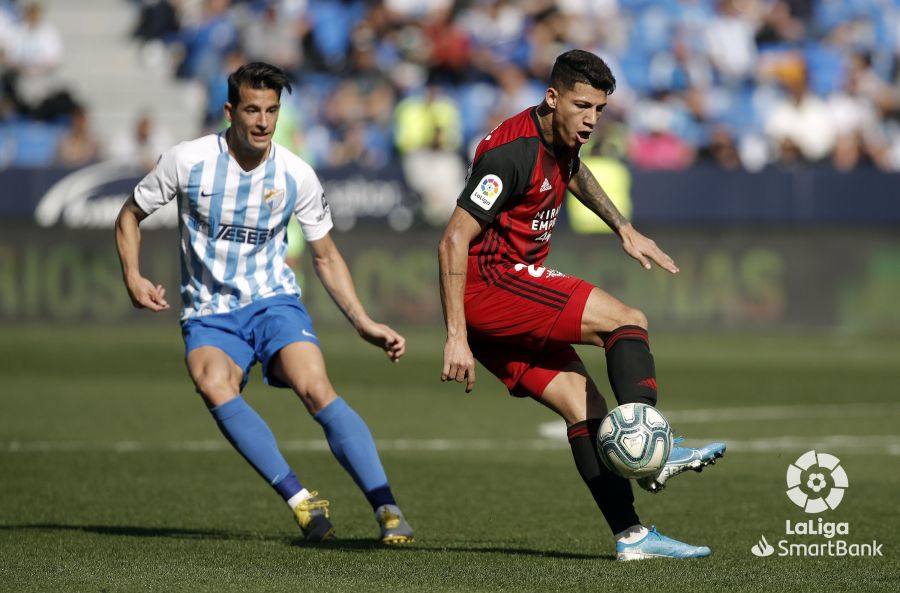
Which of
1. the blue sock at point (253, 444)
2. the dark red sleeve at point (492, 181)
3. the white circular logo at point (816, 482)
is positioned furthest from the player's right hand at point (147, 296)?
the white circular logo at point (816, 482)

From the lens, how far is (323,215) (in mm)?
7137

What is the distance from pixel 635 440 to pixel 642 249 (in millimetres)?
962

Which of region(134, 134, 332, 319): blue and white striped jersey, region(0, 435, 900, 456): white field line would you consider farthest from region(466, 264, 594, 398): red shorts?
region(0, 435, 900, 456): white field line

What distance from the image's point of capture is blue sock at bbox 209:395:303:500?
22.3ft

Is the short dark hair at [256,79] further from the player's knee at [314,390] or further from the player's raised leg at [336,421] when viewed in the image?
the player's knee at [314,390]

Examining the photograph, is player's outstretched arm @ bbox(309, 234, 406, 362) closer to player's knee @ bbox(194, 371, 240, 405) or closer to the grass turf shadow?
player's knee @ bbox(194, 371, 240, 405)

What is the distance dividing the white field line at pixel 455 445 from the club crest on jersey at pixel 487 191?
4.43m

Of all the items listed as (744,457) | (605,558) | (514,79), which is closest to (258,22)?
(514,79)

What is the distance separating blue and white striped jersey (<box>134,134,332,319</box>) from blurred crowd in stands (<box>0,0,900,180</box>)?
1278 centimetres

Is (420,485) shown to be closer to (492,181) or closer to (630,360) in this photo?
(630,360)

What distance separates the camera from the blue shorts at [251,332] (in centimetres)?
687

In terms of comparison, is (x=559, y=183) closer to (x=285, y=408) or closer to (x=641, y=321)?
(x=641, y=321)

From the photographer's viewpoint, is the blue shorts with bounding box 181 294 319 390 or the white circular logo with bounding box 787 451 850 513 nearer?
the blue shorts with bounding box 181 294 319 390

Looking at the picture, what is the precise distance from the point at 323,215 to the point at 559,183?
4.22ft
